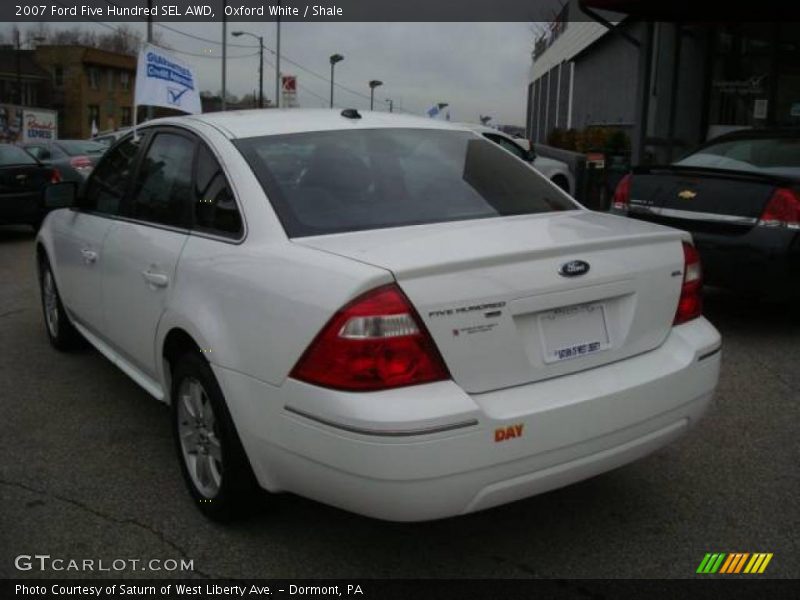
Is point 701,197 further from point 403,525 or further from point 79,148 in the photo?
point 79,148

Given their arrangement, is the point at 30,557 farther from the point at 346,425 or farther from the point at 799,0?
the point at 799,0

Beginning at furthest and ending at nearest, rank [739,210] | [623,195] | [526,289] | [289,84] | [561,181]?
[289,84], [561,181], [623,195], [739,210], [526,289]

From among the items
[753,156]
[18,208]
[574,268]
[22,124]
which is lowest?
[18,208]

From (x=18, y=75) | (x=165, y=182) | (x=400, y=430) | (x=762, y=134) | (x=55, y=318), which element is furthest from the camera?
(x=18, y=75)

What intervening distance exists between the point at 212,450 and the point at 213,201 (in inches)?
39.5

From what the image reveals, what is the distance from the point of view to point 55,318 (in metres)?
5.61

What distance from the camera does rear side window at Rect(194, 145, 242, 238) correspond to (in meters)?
3.19

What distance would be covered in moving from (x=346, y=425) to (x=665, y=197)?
4634 mm

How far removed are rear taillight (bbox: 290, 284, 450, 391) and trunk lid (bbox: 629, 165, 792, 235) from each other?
4161 millimetres

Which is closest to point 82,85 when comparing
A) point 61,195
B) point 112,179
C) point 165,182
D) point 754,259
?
point 61,195

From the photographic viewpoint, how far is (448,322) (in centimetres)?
255

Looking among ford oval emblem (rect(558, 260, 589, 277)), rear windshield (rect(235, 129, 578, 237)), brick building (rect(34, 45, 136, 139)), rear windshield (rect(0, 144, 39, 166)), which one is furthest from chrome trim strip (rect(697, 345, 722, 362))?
brick building (rect(34, 45, 136, 139))

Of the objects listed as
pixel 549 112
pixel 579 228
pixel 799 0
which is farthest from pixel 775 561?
pixel 549 112

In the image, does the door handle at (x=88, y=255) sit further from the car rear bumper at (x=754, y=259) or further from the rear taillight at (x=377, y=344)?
the car rear bumper at (x=754, y=259)
